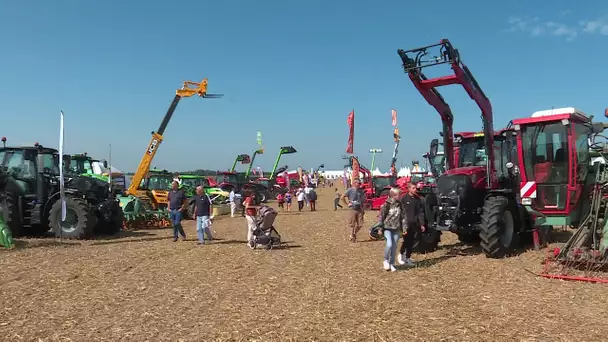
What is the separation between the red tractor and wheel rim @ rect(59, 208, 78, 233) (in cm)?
830

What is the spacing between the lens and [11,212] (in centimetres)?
1162

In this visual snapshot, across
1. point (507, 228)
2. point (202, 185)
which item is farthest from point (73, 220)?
point (202, 185)

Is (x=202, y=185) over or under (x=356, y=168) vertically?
under

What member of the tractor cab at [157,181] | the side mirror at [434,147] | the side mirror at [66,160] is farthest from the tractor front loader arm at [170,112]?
the side mirror at [434,147]

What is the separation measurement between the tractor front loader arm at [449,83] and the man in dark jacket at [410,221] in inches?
90.3

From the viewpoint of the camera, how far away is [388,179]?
26062 millimetres

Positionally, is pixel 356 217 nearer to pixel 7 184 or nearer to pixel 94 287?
pixel 94 287

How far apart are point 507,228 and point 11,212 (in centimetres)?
1108

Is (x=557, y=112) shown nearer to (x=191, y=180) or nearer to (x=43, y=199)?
(x=43, y=199)

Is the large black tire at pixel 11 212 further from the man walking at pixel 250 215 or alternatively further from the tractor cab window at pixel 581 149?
the tractor cab window at pixel 581 149

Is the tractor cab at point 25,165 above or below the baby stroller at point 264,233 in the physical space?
above

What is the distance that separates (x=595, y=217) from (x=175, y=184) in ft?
29.5

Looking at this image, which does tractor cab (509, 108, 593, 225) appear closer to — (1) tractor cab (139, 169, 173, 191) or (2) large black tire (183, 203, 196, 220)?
(2) large black tire (183, 203, 196, 220)

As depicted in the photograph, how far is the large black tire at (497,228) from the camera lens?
880cm
